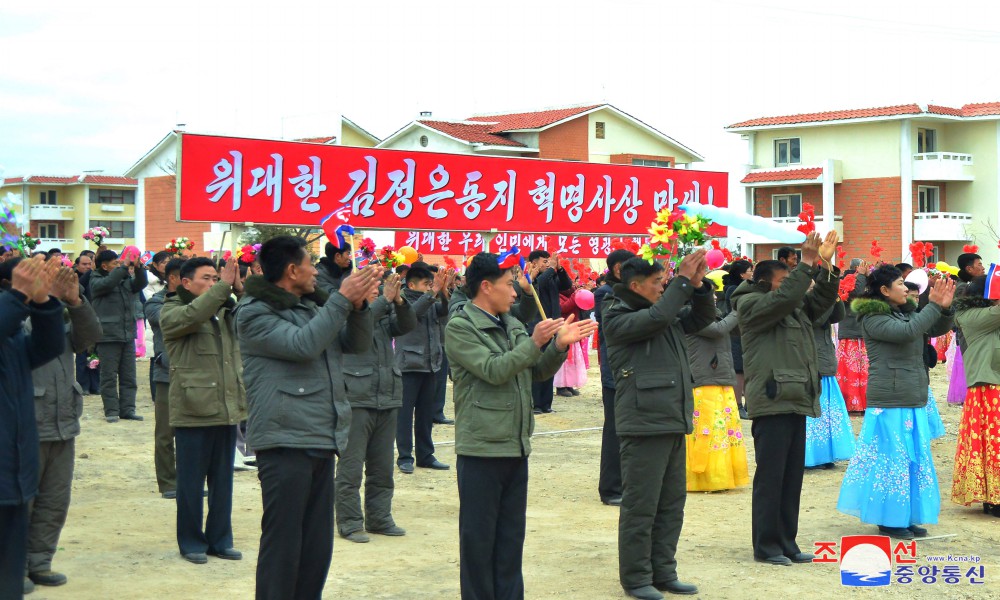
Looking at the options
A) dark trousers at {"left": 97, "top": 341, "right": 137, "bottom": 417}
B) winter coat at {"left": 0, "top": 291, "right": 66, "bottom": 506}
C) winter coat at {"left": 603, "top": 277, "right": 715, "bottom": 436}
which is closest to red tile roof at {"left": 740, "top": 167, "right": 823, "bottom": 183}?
dark trousers at {"left": 97, "top": 341, "right": 137, "bottom": 417}

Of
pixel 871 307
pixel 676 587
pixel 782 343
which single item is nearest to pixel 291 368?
pixel 676 587

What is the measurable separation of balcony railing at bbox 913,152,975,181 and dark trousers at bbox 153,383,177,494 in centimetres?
3922

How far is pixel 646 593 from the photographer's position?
630cm

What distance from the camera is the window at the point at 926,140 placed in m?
43.4

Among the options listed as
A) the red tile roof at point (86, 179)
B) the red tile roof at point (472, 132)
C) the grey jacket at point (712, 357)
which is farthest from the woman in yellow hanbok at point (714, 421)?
the red tile roof at point (86, 179)

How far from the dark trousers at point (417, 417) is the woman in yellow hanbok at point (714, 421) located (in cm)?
269

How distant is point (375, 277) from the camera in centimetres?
505

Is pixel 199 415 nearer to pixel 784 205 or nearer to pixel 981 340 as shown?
pixel 981 340

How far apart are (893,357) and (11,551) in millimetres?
5863

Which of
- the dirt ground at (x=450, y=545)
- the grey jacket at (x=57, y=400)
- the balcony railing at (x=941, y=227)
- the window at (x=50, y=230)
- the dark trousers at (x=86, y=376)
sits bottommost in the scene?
the dirt ground at (x=450, y=545)

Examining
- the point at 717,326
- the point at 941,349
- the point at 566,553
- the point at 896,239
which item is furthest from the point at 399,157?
the point at 896,239

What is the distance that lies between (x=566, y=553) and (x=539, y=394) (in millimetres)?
7786

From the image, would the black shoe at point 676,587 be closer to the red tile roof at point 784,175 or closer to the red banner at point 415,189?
the red banner at point 415,189

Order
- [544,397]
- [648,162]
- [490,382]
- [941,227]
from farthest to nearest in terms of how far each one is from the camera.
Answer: [648,162], [941,227], [544,397], [490,382]
